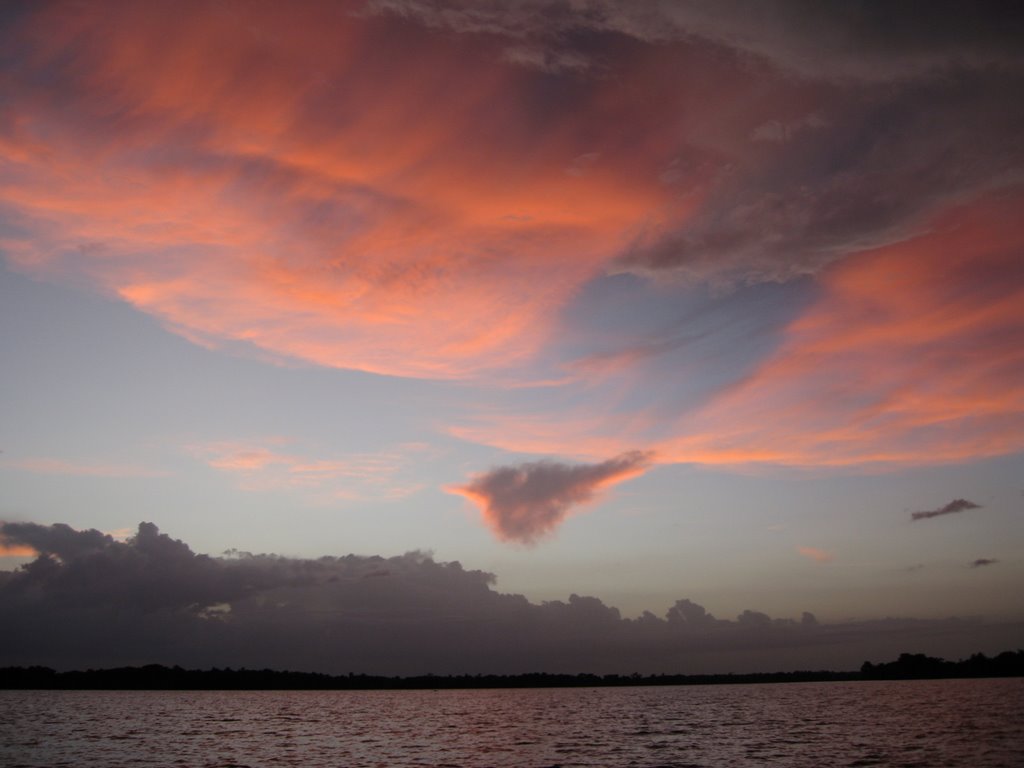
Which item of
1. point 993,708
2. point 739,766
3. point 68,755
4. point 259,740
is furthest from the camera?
point 993,708

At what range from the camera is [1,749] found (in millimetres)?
82812

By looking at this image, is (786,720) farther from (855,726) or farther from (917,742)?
(917,742)

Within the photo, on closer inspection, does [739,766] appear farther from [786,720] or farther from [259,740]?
[786,720]

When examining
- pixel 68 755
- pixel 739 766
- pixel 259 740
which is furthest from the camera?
pixel 259 740

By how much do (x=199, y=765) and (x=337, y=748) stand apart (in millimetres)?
21196

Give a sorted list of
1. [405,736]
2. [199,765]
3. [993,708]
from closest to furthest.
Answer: [199,765] → [405,736] → [993,708]

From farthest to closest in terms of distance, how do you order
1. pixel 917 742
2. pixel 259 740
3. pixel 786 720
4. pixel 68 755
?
pixel 786 720
pixel 259 740
pixel 917 742
pixel 68 755

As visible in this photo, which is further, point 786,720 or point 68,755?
point 786,720

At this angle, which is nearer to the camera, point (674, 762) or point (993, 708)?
point (674, 762)

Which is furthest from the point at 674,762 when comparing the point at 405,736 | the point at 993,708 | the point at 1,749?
the point at 993,708

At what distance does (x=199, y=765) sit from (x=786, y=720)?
102 meters

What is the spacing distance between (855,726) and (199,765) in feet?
306

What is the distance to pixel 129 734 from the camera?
11088 centimetres

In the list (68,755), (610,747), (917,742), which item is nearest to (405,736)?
(610,747)
